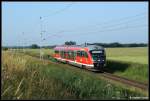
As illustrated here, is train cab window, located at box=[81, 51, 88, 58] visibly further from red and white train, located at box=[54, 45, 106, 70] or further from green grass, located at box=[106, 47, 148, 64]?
green grass, located at box=[106, 47, 148, 64]

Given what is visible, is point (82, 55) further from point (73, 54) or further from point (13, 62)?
point (13, 62)

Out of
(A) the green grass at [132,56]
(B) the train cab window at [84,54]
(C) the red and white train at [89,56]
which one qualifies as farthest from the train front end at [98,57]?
(A) the green grass at [132,56]

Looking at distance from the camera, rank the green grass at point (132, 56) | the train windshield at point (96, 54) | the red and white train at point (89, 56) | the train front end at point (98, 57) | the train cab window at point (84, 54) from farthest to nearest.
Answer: the green grass at point (132, 56)
the train cab window at point (84, 54)
the train windshield at point (96, 54)
the red and white train at point (89, 56)
the train front end at point (98, 57)

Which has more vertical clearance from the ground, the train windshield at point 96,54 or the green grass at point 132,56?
the train windshield at point 96,54

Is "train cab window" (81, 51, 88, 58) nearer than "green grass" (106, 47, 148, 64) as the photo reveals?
Yes

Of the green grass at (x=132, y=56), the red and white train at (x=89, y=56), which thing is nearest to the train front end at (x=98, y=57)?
the red and white train at (x=89, y=56)

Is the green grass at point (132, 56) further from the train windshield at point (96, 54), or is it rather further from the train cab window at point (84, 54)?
the train cab window at point (84, 54)

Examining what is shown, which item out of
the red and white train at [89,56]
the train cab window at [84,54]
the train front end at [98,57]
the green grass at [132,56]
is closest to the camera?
the train front end at [98,57]

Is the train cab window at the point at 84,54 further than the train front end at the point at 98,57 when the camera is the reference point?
Yes

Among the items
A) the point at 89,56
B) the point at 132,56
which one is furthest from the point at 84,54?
the point at 132,56

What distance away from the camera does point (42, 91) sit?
979 centimetres

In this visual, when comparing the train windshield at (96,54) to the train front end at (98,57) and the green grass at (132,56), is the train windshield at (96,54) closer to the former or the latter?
the train front end at (98,57)

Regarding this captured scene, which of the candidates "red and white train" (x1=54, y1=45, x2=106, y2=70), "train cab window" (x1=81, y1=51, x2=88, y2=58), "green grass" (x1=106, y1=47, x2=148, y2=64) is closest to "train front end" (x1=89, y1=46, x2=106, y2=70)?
"red and white train" (x1=54, y1=45, x2=106, y2=70)

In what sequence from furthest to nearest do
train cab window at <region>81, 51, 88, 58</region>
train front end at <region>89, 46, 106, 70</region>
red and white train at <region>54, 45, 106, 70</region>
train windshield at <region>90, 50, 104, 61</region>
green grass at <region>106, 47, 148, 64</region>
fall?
green grass at <region>106, 47, 148, 64</region> → train cab window at <region>81, 51, 88, 58</region> → train windshield at <region>90, 50, 104, 61</region> → red and white train at <region>54, 45, 106, 70</region> → train front end at <region>89, 46, 106, 70</region>
